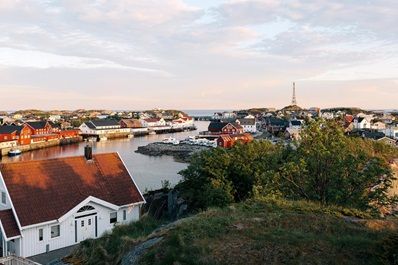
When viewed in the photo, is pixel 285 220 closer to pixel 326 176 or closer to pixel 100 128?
pixel 326 176

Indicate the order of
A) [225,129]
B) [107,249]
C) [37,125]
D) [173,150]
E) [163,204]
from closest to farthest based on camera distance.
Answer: [107,249], [163,204], [173,150], [37,125], [225,129]

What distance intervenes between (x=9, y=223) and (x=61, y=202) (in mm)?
1722

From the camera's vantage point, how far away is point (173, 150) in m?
54.8

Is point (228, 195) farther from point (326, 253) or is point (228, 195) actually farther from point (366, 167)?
point (326, 253)

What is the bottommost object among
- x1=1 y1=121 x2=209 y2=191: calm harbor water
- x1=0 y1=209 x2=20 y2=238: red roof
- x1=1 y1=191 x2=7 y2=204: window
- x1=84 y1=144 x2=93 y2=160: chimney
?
x1=1 y1=121 x2=209 y2=191: calm harbor water

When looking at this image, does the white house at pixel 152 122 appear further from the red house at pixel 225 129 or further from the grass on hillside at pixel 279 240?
the grass on hillside at pixel 279 240

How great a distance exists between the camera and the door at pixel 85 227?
1408 cm

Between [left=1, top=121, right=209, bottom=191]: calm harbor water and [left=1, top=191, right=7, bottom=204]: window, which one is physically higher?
[left=1, top=191, right=7, bottom=204]: window

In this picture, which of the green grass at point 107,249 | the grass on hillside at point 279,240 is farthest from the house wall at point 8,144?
the grass on hillside at point 279,240

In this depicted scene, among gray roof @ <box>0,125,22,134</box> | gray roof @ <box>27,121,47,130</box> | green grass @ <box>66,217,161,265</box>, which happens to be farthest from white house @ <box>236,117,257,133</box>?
green grass @ <box>66,217,161,265</box>

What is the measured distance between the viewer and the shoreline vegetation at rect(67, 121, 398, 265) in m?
6.78

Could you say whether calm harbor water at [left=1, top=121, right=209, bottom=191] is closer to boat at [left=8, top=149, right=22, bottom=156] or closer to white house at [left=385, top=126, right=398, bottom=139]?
boat at [left=8, top=149, right=22, bottom=156]

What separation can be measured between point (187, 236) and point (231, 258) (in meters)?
1.05

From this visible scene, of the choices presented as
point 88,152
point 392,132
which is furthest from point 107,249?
point 392,132
